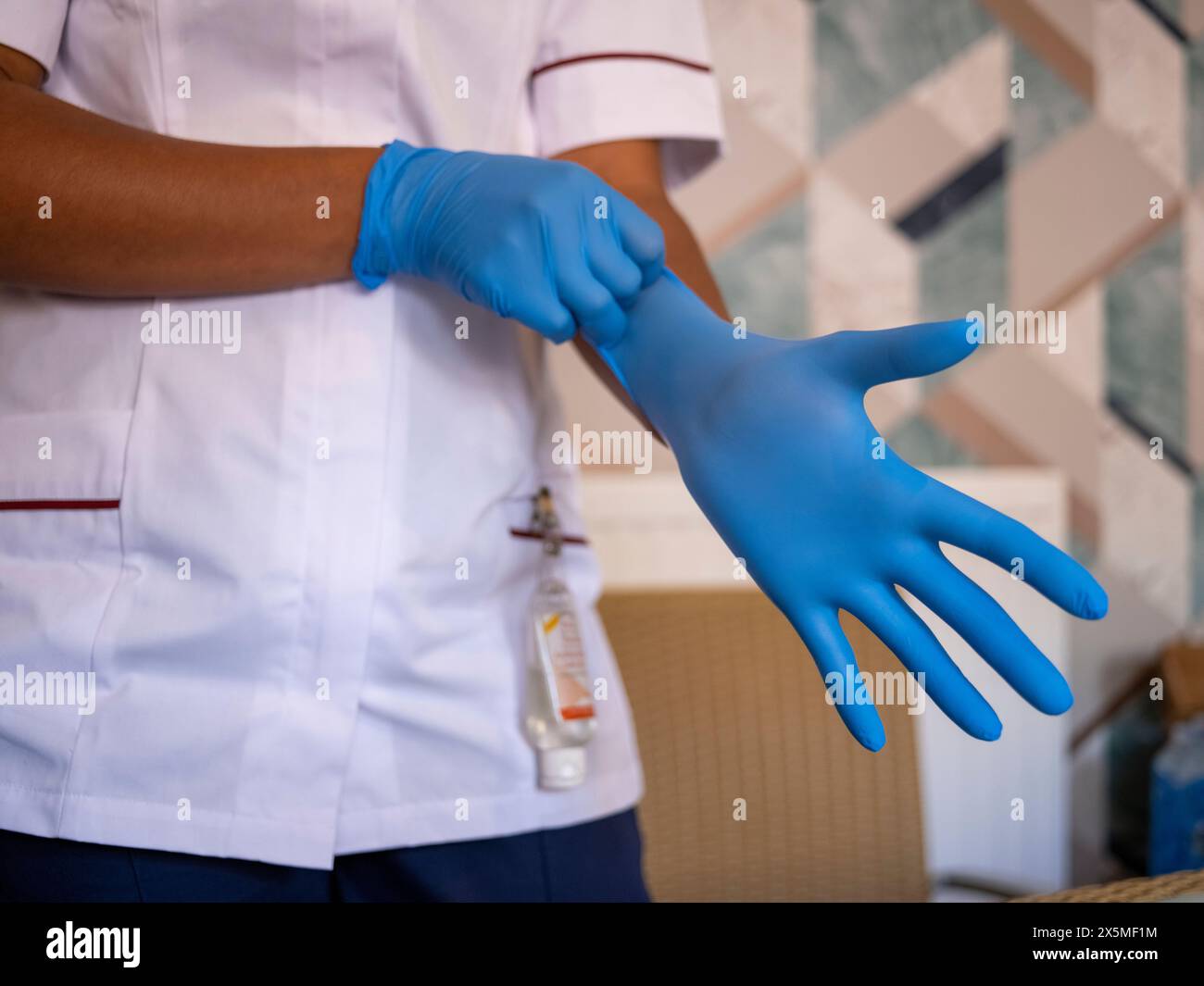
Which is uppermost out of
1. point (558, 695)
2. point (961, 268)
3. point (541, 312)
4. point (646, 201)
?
point (961, 268)

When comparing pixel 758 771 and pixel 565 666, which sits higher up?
pixel 565 666

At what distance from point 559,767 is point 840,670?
231 millimetres

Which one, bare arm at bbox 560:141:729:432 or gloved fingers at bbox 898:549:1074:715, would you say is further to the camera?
bare arm at bbox 560:141:729:432

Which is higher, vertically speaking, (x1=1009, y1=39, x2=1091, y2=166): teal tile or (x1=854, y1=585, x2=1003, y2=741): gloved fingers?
(x1=1009, y1=39, x2=1091, y2=166): teal tile

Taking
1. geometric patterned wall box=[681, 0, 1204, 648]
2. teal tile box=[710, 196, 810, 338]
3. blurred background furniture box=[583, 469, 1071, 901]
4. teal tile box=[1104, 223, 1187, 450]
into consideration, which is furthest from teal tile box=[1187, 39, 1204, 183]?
blurred background furniture box=[583, 469, 1071, 901]

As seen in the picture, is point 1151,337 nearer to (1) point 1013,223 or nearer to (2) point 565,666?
(1) point 1013,223

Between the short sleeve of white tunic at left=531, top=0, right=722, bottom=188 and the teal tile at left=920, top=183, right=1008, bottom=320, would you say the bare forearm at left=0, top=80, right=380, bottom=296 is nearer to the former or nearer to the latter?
the short sleeve of white tunic at left=531, top=0, right=722, bottom=188

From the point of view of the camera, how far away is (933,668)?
574mm

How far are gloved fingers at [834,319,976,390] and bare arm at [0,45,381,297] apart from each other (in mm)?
305

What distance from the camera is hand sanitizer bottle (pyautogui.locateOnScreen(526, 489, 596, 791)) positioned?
75 cm

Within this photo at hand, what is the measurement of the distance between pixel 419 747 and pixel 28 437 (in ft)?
0.96

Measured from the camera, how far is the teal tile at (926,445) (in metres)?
2.36

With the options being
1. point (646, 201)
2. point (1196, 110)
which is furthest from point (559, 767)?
point (1196, 110)

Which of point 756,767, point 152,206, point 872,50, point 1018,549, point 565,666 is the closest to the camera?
point 1018,549
